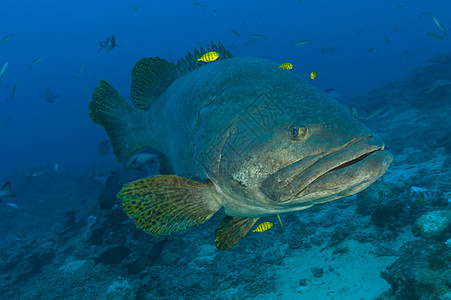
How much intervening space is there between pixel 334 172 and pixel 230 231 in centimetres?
134

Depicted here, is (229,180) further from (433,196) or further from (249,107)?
(433,196)

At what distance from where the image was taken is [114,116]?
388cm

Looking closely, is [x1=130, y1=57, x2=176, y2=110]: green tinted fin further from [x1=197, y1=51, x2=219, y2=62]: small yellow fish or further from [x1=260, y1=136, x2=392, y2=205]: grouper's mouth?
[x1=260, y1=136, x2=392, y2=205]: grouper's mouth

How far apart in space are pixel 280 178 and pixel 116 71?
13074 cm

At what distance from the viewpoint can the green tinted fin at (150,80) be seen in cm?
363

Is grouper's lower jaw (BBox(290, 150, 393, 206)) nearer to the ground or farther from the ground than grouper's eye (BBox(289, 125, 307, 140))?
nearer to the ground

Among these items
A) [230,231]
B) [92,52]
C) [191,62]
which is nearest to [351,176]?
[230,231]

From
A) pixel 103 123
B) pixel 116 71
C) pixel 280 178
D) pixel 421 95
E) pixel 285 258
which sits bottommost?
pixel 421 95

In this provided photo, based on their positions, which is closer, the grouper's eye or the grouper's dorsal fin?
the grouper's eye

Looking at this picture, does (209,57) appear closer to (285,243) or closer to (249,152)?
(249,152)

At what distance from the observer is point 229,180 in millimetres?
2092

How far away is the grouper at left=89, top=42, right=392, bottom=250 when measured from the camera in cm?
172

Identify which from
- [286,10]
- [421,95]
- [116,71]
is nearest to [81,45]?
[116,71]

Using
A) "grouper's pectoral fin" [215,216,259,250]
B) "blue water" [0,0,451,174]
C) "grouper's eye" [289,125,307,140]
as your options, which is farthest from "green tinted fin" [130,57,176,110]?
"blue water" [0,0,451,174]
